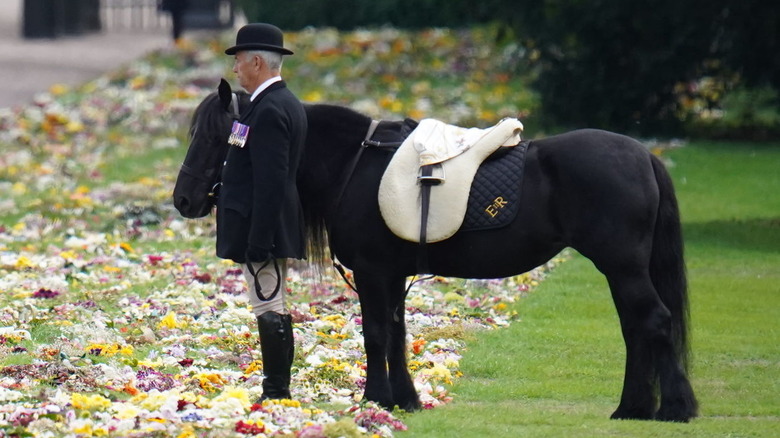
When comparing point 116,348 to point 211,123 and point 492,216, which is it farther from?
point 492,216

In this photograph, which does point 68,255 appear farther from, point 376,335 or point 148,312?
point 376,335

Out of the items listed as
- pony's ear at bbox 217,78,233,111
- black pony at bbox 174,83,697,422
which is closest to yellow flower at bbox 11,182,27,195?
black pony at bbox 174,83,697,422

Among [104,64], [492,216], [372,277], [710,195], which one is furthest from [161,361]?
[104,64]

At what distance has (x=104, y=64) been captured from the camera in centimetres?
3291

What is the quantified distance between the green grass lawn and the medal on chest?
175 centimetres

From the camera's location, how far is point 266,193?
24.0ft

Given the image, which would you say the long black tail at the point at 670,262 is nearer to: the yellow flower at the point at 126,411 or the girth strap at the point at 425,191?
the girth strap at the point at 425,191

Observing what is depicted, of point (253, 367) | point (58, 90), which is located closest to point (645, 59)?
point (58, 90)

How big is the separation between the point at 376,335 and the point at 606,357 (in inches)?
108

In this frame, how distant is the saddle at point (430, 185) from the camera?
7.55 meters

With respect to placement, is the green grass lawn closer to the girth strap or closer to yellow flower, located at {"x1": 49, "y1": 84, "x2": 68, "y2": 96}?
the girth strap

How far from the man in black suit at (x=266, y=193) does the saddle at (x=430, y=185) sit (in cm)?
53

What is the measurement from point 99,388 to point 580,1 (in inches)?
568

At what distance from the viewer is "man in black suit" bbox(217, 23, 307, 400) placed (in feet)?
24.1
